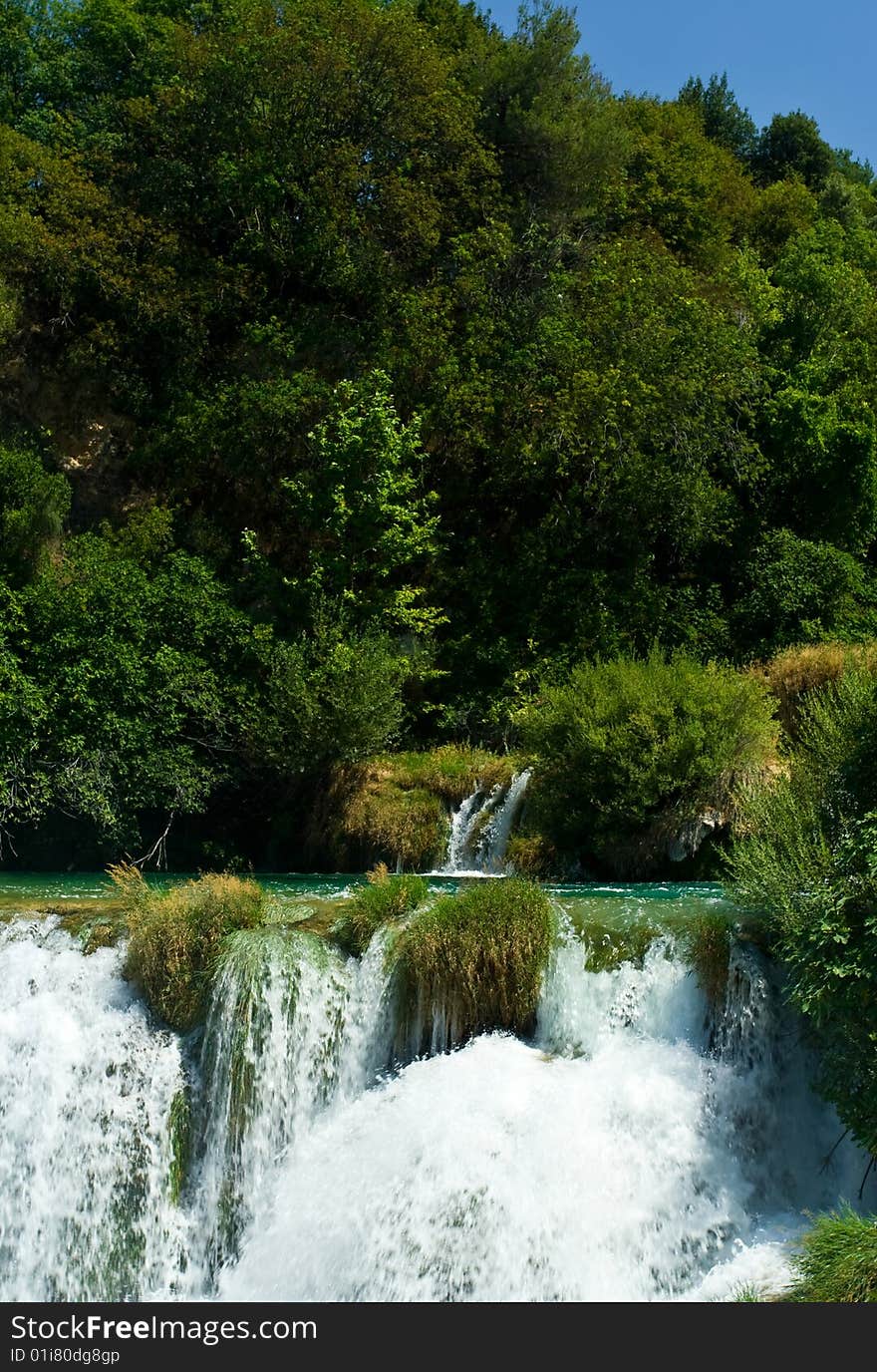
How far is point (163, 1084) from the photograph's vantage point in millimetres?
12672

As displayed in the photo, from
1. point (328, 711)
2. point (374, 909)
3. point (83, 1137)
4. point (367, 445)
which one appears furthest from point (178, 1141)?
point (367, 445)

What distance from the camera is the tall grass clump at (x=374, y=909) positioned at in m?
13.4

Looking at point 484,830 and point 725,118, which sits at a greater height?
point 725,118

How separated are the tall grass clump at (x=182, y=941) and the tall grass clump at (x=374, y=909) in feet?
2.75

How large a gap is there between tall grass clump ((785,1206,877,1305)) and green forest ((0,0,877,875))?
9.76 meters

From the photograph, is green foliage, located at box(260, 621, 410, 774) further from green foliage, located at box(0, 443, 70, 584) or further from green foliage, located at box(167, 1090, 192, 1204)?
green foliage, located at box(167, 1090, 192, 1204)

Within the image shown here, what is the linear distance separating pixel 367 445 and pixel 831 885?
49.6 feet

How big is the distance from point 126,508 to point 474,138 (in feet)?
36.5

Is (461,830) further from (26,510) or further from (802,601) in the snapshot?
(26,510)

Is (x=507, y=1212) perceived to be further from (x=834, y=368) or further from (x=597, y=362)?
(x=834, y=368)

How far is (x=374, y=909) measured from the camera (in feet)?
44.2

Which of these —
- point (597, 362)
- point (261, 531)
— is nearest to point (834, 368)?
point (597, 362)

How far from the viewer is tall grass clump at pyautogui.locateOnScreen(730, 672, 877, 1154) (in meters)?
10.9

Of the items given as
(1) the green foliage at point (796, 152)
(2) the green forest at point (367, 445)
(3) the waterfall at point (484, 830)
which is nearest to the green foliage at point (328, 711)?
(2) the green forest at point (367, 445)
